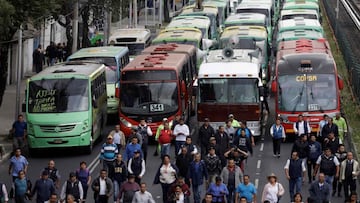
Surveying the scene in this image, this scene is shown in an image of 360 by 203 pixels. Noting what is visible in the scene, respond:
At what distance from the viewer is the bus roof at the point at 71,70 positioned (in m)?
33.9

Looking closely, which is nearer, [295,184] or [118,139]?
[295,184]

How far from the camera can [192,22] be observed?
52.2 m

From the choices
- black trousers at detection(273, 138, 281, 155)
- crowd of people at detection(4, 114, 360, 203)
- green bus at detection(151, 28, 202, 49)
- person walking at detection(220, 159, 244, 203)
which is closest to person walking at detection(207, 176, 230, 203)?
crowd of people at detection(4, 114, 360, 203)

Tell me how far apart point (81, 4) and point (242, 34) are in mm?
7603

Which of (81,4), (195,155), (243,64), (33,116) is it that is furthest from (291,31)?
(195,155)

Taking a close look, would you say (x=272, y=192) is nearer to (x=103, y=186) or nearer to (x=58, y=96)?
(x=103, y=186)

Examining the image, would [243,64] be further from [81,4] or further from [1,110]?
[81,4]

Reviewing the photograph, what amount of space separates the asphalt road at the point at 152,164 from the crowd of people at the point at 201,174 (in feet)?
3.05

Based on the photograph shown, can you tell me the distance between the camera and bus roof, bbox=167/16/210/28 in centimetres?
5131

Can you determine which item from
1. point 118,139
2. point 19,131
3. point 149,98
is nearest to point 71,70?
point 149,98

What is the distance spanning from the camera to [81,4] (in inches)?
1930

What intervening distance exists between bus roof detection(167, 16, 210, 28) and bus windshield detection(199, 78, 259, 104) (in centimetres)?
1574

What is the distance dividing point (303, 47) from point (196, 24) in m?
12.8

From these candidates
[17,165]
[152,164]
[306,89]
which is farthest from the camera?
[306,89]
